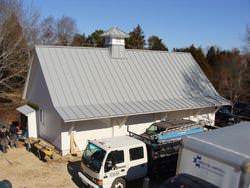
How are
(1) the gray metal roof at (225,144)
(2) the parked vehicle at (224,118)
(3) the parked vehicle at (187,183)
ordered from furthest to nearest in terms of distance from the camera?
(2) the parked vehicle at (224,118)
(3) the parked vehicle at (187,183)
(1) the gray metal roof at (225,144)

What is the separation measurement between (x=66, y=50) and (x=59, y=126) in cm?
514

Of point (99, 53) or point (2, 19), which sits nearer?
point (99, 53)

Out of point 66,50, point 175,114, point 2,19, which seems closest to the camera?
point 66,50

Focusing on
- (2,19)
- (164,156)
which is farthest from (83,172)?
(2,19)

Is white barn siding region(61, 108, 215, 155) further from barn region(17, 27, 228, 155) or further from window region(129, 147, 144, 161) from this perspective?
window region(129, 147, 144, 161)

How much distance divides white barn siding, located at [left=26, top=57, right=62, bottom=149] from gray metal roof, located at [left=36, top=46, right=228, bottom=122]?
109 centimetres

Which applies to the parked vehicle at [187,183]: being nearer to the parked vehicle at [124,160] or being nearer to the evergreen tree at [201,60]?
the parked vehicle at [124,160]

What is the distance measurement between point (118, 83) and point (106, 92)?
125cm

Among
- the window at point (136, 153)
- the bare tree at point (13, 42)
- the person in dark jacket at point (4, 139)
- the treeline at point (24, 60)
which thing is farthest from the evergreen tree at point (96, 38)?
the window at point (136, 153)

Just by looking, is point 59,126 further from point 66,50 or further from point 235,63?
point 235,63

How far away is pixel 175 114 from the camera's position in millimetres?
18578

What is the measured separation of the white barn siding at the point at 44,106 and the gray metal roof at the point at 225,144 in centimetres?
844

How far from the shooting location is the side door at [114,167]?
9.86 meters

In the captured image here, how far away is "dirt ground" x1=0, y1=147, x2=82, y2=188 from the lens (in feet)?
38.1
